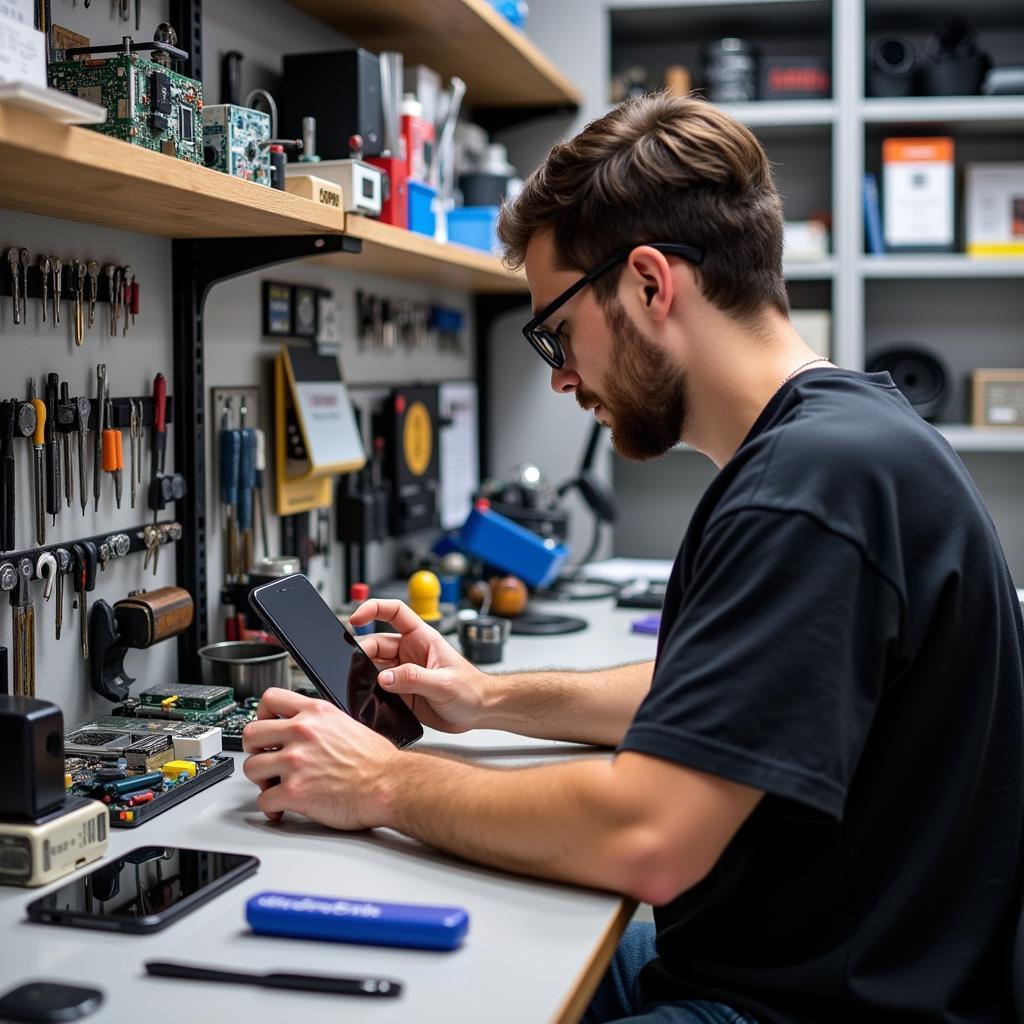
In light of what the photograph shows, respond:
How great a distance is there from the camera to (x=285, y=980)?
90 centimetres

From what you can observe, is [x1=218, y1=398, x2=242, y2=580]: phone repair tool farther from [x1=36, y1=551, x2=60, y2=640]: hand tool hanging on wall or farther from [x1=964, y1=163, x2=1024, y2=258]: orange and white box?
[x1=964, y1=163, x2=1024, y2=258]: orange and white box

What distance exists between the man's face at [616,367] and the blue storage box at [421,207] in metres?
0.74

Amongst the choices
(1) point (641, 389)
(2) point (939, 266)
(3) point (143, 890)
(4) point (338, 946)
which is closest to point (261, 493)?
(1) point (641, 389)

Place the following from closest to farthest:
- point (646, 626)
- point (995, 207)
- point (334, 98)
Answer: point (334, 98) → point (646, 626) → point (995, 207)

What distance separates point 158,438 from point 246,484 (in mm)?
234

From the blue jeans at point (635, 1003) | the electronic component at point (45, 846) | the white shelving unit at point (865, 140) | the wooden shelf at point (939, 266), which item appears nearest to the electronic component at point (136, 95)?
the electronic component at point (45, 846)

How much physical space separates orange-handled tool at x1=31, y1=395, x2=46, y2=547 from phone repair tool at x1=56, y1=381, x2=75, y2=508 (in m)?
0.03

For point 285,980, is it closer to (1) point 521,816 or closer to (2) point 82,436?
(1) point 521,816

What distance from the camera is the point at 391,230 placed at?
183 cm

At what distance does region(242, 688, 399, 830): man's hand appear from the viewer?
119 centimetres

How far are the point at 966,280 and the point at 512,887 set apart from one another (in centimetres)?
285

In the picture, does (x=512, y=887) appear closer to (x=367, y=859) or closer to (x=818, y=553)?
(x=367, y=859)

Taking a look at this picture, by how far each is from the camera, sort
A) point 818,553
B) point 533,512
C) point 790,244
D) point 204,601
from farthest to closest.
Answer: point 790,244, point 533,512, point 204,601, point 818,553

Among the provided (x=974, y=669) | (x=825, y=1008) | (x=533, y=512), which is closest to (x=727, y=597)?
(x=974, y=669)
